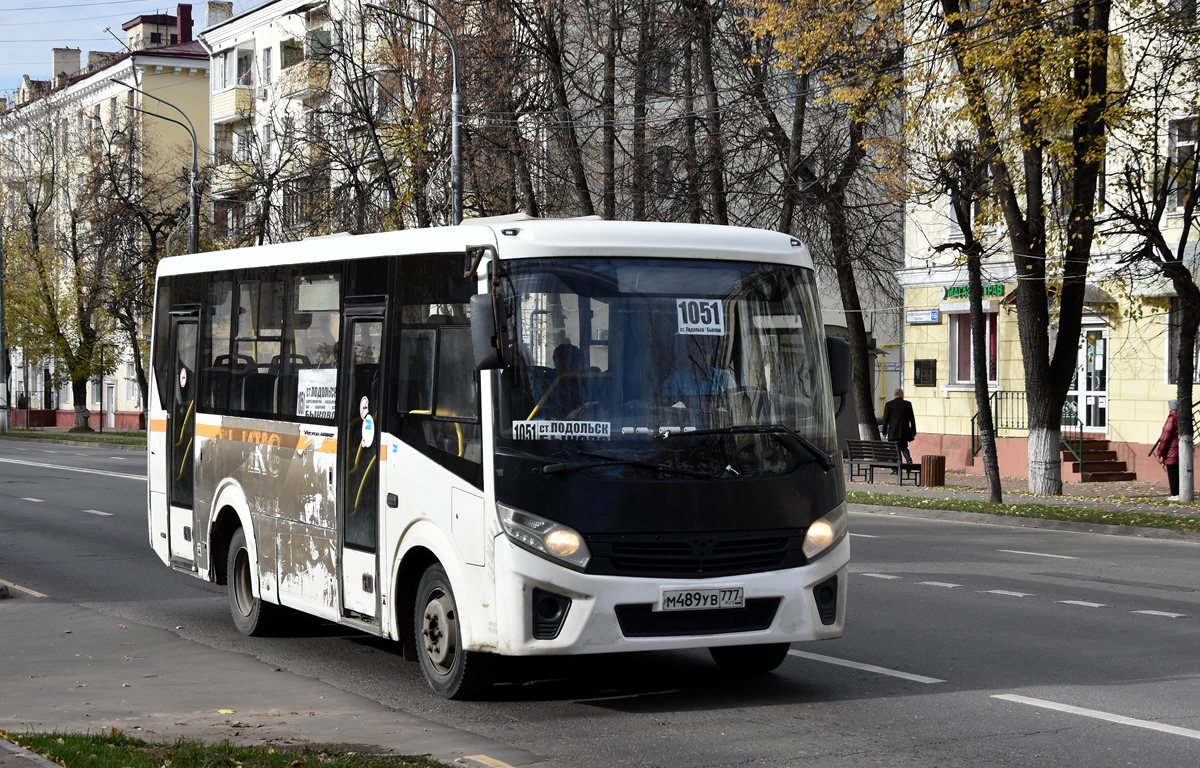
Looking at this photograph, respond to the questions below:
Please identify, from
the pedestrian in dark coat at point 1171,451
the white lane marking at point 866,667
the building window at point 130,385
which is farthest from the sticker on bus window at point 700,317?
the building window at point 130,385

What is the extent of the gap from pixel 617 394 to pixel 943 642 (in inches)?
143

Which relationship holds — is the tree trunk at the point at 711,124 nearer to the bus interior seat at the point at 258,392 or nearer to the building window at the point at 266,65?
the bus interior seat at the point at 258,392

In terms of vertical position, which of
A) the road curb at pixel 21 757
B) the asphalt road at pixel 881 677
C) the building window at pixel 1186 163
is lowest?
the asphalt road at pixel 881 677

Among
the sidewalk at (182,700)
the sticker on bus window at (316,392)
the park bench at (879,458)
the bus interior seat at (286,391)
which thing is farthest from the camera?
the park bench at (879,458)

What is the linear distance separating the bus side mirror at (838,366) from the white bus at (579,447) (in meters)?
0.02

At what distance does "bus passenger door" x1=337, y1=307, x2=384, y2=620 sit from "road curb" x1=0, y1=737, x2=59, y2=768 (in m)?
2.90

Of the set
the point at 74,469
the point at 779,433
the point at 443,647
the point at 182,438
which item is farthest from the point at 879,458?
the point at 443,647

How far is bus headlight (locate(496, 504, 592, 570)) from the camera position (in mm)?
8133

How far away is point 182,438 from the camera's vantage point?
1241cm

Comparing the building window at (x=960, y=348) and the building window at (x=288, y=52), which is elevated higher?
the building window at (x=288, y=52)

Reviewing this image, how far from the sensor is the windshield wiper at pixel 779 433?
27.8 feet

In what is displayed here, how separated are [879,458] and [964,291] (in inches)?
233

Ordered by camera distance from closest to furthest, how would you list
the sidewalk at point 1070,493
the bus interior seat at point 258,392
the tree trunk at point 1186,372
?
1. the bus interior seat at point 258,392
2. the tree trunk at point 1186,372
3. the sidewalk at point 1070,493

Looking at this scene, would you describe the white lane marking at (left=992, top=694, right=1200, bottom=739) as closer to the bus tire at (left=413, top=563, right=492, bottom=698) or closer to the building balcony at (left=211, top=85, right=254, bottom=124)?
the bus tire at (left=413, top=563, right=492, bottom=698)
